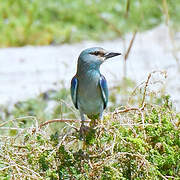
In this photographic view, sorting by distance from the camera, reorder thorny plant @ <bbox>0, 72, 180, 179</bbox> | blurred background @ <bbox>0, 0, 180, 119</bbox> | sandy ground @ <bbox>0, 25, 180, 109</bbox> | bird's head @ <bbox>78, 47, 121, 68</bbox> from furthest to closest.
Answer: sandy ground @ <bbox>0, 25, 180, 109</bbox>, blurred background @ <bbox>0, 0, 180, 119</bbox>, bird's head @ <bbox>78, 47, 121, 68</bbox>, thorny plant @ <bbox>0, 72, 180, 179</bbox>

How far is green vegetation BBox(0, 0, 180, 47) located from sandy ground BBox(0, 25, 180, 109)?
0.36m

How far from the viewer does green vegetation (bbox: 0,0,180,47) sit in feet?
34.1

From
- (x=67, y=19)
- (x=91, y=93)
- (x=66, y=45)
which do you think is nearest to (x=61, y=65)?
(x=66, y=45)

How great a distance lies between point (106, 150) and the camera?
3436 mm

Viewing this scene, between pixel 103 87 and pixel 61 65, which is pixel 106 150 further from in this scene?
pixel 61 65

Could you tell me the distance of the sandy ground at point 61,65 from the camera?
728 cm

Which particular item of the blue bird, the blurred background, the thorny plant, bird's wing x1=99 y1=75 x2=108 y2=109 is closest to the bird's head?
the blue bird

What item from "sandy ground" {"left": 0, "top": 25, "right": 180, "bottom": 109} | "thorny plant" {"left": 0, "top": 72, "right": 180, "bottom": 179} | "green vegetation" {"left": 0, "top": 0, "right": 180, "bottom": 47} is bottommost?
"thorny plant" {"left": 0, "top": 72, "right": 180, "bottom": 179}

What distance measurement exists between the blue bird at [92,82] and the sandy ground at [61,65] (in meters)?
2.70

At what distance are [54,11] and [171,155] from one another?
8.51 meters

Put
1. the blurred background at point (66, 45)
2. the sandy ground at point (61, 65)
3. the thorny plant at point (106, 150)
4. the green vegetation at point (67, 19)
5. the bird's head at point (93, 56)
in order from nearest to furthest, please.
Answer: the thorny plant at point (106, 150)
the bird's head at point (93, 56)
the blurred background at point (66, 45)
the sandy ground at point (61, 65)
the green vegetation at point (67, 19)

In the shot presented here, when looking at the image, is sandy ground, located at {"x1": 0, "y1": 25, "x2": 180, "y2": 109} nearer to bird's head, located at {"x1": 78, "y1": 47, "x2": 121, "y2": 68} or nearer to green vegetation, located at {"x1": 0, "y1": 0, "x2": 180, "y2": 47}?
green vegetation, located at {"x1": 0, "y1": 0, "x2": 180, "y2": 47}

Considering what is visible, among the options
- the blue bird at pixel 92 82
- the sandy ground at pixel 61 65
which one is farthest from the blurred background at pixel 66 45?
the blue bird at pixel 92 82

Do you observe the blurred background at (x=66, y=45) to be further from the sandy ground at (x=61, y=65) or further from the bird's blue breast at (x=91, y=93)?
the bird's blue breast at (x=91, y=93)
